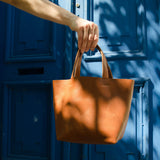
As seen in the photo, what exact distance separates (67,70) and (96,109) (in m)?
1.12

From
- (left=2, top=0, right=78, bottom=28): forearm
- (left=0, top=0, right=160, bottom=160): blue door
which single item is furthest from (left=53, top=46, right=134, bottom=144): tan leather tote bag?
(left=0, top=0, right=160, bottom=160): blue door

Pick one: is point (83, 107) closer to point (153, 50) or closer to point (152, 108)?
point (152, 108)

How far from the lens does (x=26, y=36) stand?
8.00ft

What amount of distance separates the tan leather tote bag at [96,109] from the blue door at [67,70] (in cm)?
93

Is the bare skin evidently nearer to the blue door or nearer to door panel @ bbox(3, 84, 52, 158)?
the blue door

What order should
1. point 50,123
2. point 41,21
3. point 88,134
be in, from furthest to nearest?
1. point 41,21
2. point 50,123
3. point 88,134

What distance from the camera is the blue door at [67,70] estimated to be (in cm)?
209

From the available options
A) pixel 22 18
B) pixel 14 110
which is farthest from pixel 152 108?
pixel 22 18

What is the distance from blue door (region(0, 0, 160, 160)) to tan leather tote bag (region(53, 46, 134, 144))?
3.05 feet

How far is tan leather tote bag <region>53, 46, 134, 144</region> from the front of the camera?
1.19 meters

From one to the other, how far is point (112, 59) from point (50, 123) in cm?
95

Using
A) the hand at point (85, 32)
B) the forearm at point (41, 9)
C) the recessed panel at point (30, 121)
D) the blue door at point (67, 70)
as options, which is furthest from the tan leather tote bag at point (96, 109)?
the recessed panel at point (30, 121)

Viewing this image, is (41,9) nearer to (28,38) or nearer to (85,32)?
(85,32)

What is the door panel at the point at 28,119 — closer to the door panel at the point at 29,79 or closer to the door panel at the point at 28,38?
the door panel at the point at 29,79
